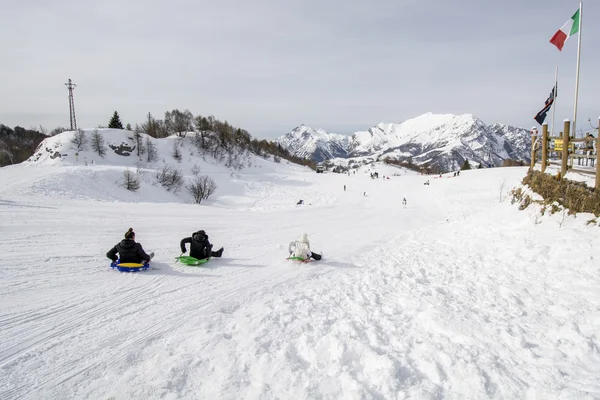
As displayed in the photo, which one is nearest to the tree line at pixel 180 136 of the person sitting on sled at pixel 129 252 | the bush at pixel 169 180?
the bush at pixel 169 180

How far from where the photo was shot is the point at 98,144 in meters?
55.2

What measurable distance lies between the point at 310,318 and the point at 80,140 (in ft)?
214

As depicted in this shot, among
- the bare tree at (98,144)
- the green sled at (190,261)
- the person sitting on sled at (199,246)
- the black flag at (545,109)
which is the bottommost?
the green sled at (190,261)

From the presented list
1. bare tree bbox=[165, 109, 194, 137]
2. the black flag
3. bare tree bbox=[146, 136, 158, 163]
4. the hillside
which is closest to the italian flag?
the black flag

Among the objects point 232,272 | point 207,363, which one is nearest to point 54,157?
point 232,272

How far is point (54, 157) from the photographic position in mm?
48812

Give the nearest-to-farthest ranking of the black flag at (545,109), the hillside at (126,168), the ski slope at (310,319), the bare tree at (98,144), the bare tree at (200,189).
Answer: the ski slope at (310,319) < the black flag at (545,109) < the hillside at (126,168) < the bare tree at (200,189) < the bare tree at (98,144)

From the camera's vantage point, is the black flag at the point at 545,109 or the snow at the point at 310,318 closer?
the snow at the point at 310,318

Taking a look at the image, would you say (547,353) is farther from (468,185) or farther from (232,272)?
(468,185)

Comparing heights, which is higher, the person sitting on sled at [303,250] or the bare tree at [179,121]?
the bare tree at [179,121]

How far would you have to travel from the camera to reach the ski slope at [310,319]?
376cm

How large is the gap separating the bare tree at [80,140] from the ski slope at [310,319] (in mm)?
52080

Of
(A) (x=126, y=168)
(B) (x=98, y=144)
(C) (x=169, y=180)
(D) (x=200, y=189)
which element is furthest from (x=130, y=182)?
(B) (x=98, y=144)

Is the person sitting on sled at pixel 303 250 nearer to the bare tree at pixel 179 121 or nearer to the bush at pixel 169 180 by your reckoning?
the bush at pixel 169 180
